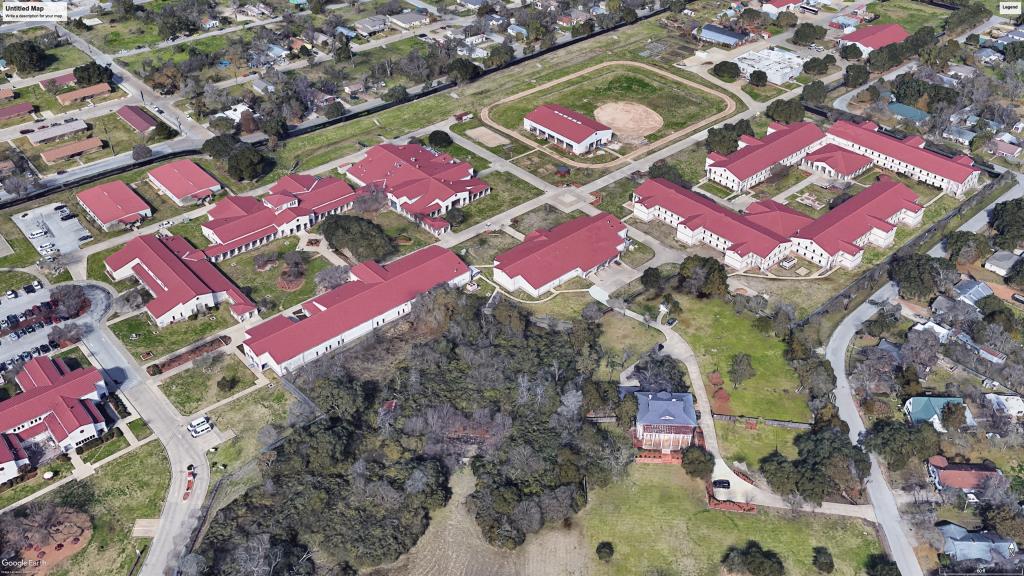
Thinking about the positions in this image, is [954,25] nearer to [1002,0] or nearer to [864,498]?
[1002,0]

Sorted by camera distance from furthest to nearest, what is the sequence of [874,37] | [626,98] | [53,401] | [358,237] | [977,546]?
1. [874,37]
2. [626,98]
3. [358,237]
4. [53,401]
5. [977,546]

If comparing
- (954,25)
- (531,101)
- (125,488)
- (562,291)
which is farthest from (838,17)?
(125,488)

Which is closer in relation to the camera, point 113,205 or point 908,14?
point 113,205

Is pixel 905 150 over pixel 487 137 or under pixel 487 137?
over

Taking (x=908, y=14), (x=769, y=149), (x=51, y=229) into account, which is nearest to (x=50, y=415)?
(x=51, y=229)

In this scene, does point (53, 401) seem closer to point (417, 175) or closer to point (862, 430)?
point (417, 175)

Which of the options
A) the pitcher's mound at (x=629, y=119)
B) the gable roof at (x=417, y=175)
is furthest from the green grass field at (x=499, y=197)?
the pitcher's mound at (x=629, y=119)

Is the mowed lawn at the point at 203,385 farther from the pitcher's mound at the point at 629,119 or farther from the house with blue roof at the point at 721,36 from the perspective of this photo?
the house with blue roof at the point at 721,36
